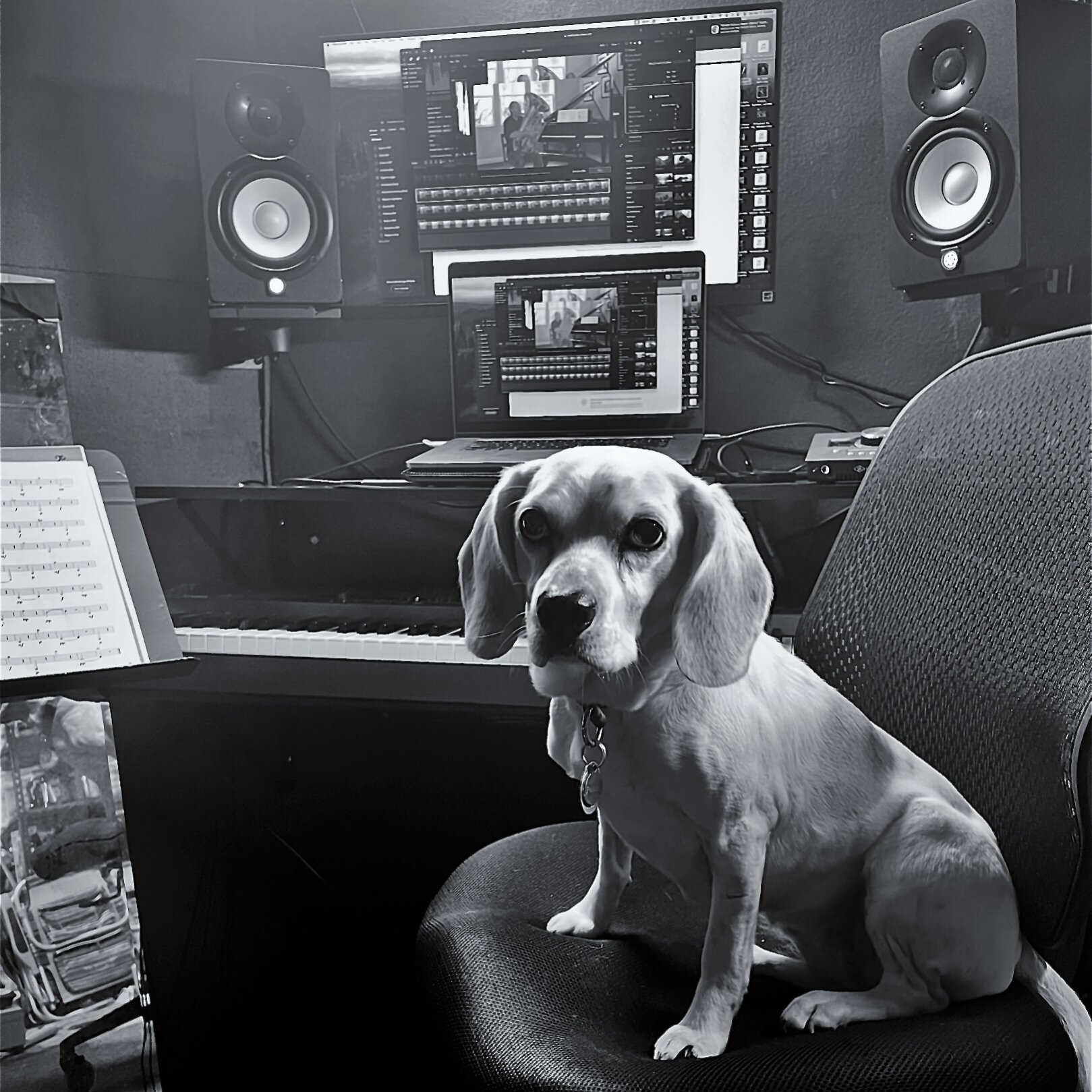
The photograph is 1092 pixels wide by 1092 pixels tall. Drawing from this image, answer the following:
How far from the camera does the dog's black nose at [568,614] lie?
2.47 ft

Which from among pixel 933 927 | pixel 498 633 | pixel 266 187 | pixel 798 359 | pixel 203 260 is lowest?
pixel 933 927

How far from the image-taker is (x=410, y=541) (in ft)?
Result: 6.31

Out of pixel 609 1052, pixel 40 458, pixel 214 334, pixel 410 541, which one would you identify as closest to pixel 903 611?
pixel 609 1052

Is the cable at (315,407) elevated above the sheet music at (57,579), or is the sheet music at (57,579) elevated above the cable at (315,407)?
the cable at (315,407)

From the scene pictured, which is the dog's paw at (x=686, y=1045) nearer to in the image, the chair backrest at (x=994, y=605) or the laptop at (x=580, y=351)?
the chair backrest at (x=994, y=605)

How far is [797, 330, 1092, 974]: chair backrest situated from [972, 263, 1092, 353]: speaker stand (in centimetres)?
62

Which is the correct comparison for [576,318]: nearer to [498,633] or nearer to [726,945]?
[498,633]

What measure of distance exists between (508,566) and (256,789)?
3.99ft

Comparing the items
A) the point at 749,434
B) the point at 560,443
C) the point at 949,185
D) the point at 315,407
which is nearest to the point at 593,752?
the point at 560,443

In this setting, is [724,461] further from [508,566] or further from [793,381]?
[508,566]

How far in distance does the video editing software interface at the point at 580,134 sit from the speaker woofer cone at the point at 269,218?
148 millimetres

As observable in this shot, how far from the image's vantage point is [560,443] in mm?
1685

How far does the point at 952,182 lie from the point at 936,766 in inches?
39.3

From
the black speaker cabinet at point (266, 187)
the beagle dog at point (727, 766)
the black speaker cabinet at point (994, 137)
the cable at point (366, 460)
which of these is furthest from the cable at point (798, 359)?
the beagle dog at point (727, 766)
